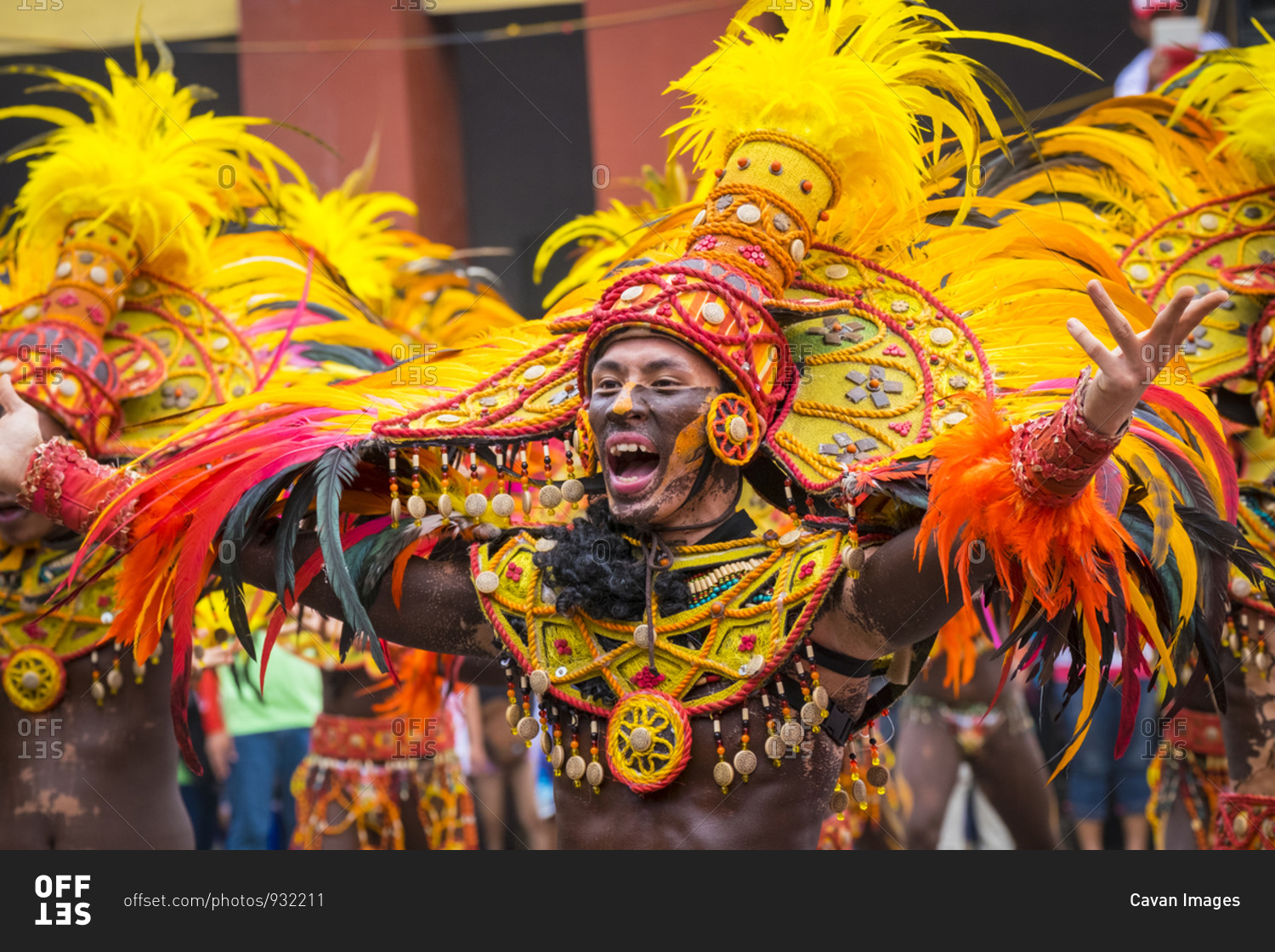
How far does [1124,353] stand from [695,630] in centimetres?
94

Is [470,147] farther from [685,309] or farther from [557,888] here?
[557,888]

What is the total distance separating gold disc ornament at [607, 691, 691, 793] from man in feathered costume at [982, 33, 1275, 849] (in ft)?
4.38

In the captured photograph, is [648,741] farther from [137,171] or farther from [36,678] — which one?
[137,171]

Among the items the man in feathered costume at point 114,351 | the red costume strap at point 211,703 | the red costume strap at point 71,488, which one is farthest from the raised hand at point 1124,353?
the red costume strap at point 211,703

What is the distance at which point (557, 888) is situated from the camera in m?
2.21

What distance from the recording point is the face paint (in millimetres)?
2258

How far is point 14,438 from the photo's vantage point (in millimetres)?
2676

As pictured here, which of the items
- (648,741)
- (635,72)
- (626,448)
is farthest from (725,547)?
(635,72)

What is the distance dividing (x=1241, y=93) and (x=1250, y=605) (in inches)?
50.1

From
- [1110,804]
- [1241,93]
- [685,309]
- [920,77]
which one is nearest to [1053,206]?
[920,77]

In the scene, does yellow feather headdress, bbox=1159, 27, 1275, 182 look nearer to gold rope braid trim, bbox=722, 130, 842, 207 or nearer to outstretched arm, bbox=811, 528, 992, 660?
gold rope braid trim, bbox=722, 130, 842, 207

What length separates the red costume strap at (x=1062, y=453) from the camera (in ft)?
5.76

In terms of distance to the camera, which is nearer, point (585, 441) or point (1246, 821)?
point (585, 441)

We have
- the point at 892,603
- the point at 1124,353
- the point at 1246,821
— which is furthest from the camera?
the point at 1246,821
